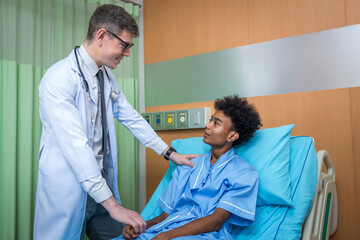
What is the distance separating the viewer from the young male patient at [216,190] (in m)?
1.43

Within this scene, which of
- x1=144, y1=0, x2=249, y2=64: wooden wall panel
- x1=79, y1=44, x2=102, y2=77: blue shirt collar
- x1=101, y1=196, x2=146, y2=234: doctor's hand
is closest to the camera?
x1=101, y1=196, x2=146, y2=234: doctor's hand

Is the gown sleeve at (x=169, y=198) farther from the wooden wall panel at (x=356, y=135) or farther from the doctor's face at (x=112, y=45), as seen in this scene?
the wooden wall panel at (x=356, y=135)

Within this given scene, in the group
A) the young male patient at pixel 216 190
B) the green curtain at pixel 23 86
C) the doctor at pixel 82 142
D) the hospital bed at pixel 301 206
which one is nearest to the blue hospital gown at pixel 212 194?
the young male patient at pixel 216 190

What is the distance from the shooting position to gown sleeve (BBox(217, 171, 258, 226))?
144 cm

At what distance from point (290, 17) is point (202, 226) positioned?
1.69 metres

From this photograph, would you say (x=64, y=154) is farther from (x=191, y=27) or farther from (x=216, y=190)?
(x=191, y=27)

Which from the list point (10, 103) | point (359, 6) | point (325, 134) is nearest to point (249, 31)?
point (359, 6)

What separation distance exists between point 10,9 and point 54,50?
0.40 metres

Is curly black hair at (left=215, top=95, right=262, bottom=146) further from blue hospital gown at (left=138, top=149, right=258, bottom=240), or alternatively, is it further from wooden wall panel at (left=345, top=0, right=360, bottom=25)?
wooden wall panel at (left=345, top=0, right=360, bottom=25)

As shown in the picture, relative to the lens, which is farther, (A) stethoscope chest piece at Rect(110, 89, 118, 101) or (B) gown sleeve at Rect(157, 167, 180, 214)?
(A) stethoscope chest piece at Rect(110, 89, 118, 101)

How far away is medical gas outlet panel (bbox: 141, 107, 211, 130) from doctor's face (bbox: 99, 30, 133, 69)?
1.09 m

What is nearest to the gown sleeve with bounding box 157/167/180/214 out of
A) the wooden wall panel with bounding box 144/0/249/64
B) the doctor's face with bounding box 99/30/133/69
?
the doctor's face with bounding box 99/30/133/69

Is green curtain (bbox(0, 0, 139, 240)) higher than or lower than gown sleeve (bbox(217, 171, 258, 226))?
higher

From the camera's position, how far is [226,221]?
1.51 meters
